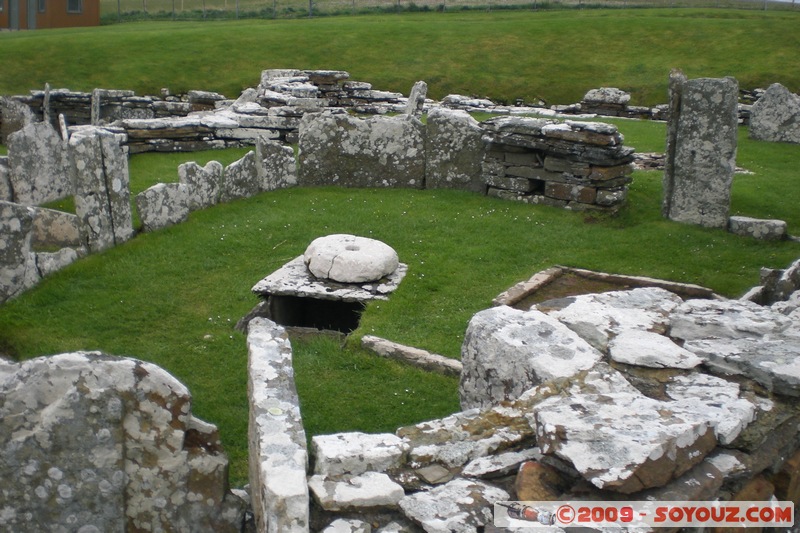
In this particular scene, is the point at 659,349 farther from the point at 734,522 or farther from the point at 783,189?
the point at 783,189

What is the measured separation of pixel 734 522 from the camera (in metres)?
4.00

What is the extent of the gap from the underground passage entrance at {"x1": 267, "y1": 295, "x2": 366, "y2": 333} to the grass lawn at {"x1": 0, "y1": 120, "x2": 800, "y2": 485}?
0.34 meters

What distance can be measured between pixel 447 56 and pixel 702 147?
19705 mm

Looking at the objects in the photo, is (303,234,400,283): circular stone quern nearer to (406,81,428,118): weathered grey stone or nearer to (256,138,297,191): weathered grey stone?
(256,138,297,191): weathered grey stone

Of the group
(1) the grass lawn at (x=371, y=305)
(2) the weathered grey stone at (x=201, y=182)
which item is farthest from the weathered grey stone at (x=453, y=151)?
(2) the weathered grey stone at (x=201, y=182)

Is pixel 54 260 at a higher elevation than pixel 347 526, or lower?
lower

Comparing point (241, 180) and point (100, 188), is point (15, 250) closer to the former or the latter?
point (100, 188)

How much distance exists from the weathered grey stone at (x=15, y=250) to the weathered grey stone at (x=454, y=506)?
678cm

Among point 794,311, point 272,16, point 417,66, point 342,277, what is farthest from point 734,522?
point 272,16

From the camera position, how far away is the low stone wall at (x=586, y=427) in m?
3.84

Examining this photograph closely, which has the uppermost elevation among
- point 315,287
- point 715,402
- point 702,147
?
point 702,147

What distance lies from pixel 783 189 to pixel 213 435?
12763mm

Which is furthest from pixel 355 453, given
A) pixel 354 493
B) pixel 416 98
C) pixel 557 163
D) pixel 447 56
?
pixel 447 56

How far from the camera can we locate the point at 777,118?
63.7 ft
